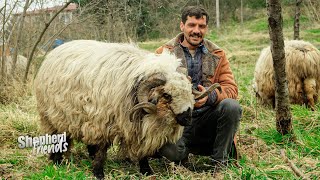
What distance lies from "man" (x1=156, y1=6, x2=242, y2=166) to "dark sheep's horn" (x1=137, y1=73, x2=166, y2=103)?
608 mm

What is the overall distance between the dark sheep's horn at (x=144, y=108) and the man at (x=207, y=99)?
58 cm

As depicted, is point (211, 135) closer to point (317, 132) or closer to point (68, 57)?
point (317, 132)

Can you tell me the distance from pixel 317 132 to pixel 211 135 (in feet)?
4.87

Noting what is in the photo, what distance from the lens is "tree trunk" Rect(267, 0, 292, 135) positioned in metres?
4.50

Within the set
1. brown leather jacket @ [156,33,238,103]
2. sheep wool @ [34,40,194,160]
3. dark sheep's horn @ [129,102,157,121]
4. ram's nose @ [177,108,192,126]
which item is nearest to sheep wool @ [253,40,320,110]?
brown leather jacket @ [156,33,238,103]

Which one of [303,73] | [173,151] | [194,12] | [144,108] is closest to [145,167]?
[173,151]

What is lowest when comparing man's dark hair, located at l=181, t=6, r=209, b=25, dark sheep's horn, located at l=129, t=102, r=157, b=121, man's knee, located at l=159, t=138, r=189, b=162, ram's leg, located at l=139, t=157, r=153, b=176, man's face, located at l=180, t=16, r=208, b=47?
ram's leg, located at l=139, t=157, r=153, b=176

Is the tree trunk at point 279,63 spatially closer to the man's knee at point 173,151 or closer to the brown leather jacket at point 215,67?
the brown leather jacket at point 215,67

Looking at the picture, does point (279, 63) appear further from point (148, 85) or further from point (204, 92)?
point (148, 85)

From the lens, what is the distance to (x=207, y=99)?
446 centimetres

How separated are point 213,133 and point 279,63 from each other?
111cm

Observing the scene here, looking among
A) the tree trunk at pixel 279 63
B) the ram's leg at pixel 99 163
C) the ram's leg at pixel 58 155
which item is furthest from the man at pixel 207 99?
the ram's leg at pixel 58 155

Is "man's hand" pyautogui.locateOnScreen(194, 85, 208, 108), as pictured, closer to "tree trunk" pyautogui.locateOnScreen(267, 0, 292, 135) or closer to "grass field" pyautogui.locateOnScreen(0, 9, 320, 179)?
"grass field" pyautogui.locateOnScreen(0, 9, 320, 179)

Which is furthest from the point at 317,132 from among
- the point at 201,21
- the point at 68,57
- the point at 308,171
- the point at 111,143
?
the point at 68,57
